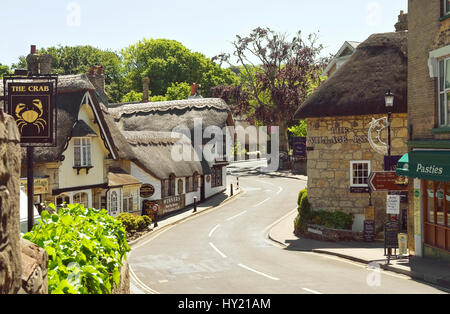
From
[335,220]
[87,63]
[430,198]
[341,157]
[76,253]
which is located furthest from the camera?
[87,63]

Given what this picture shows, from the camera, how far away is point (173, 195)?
38.2 metres

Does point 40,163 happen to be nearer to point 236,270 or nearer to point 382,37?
point 236,270

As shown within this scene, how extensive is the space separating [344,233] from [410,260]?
5.89 metres

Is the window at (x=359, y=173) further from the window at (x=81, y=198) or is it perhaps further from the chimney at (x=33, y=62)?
the chimney at (x=33, y=62)

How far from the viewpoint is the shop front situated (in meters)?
17.2

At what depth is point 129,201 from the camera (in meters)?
32.8

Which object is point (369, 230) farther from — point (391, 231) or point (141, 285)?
point (141, 285)

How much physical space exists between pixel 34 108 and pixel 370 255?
41.2ft

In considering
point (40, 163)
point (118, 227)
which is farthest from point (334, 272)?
point (40, 163)

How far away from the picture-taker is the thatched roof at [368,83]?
958 inches

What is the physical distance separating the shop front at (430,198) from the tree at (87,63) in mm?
62954

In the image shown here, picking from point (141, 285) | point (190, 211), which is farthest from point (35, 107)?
point (190, 211)

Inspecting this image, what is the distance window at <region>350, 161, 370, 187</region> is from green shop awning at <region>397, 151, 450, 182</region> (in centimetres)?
558

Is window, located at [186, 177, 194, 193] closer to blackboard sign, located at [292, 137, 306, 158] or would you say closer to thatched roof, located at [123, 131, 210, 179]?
Result: thatched roof, located at [123, 131, 210, 179]
